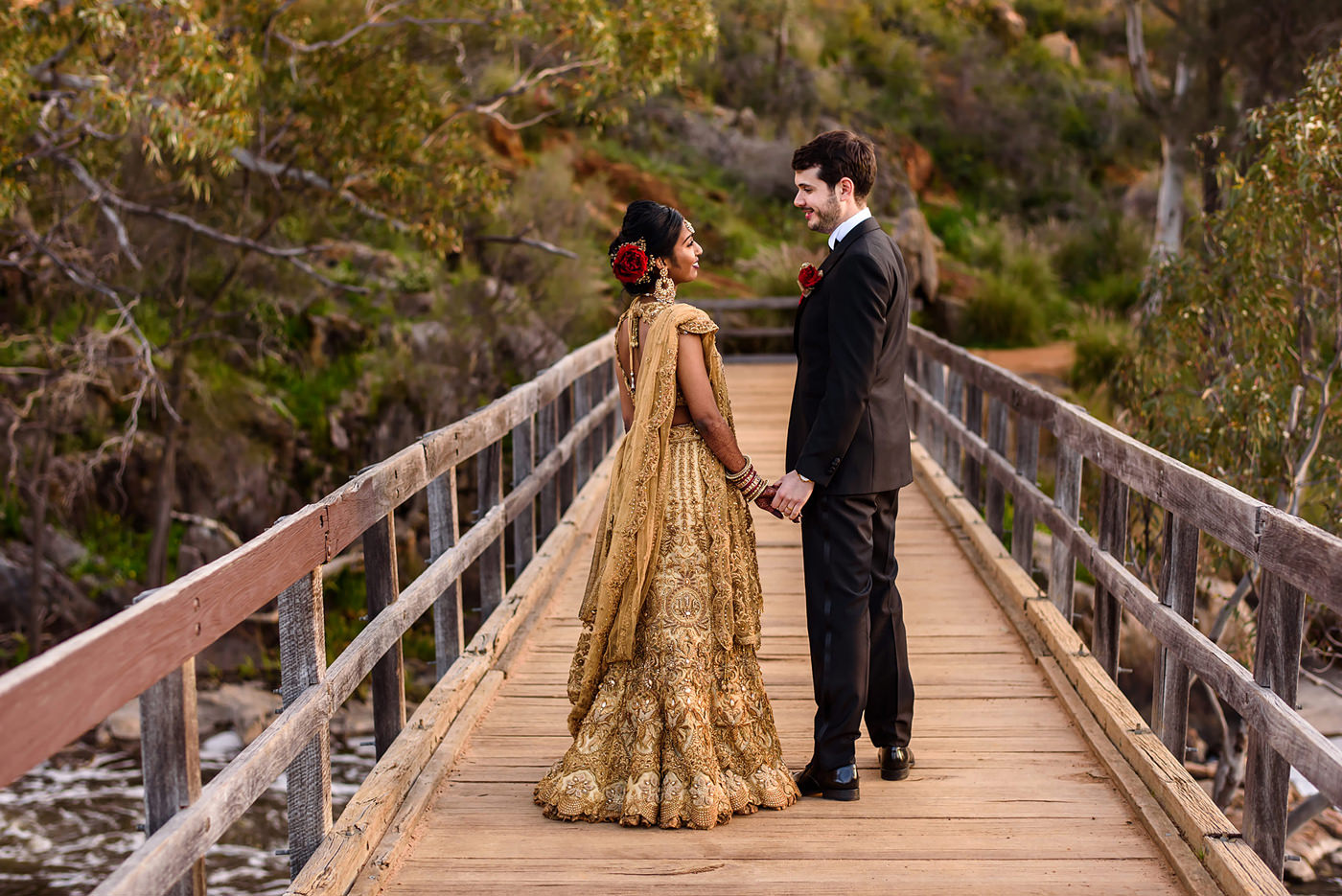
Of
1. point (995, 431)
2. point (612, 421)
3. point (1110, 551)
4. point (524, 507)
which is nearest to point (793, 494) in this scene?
point (1110, 551)

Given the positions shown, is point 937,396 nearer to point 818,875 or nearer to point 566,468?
point 566,468

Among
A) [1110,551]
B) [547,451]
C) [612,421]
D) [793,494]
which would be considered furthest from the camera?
[612,421]

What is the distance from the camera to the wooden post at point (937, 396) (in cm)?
928

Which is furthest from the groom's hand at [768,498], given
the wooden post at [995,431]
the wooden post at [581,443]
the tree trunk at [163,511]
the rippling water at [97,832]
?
the tree trunk at [163,511]

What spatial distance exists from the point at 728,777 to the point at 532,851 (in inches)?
23.4

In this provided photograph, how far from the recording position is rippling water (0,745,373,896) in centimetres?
1027

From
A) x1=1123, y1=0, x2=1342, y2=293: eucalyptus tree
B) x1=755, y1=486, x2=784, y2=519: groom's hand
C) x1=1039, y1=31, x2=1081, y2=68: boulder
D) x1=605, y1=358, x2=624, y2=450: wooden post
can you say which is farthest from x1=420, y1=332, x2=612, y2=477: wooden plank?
x1=1039, y1=31, x2=1081, y2=68: boulder

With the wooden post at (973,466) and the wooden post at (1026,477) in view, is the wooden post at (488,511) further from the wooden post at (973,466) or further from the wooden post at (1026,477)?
the wooden post at (973,466)

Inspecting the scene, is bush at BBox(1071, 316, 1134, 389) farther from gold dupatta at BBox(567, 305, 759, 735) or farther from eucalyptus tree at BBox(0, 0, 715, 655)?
gold dupatta at BBox(567, 305, 759, 735)

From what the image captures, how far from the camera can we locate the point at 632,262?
11.8 ft

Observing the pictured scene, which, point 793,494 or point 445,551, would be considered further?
point 445,551

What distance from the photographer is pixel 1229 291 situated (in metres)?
9.42

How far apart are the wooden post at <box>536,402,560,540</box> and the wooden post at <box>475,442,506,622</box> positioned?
1038 mm

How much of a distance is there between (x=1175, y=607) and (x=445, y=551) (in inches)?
91.0
